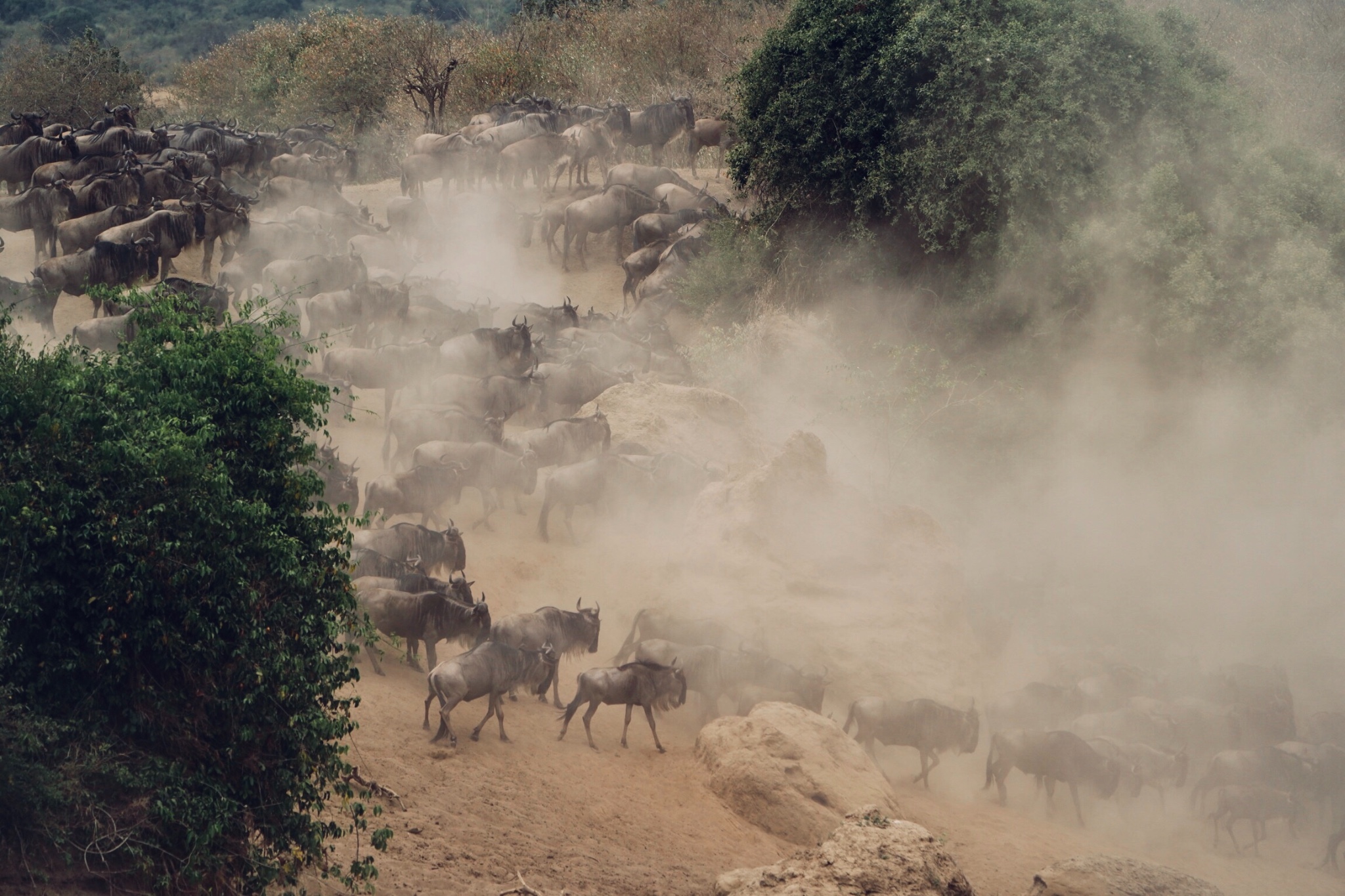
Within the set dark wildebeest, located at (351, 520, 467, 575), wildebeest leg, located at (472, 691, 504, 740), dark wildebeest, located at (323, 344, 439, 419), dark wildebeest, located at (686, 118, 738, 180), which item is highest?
dark wildebeest, located at (686, 118, 738, 180)

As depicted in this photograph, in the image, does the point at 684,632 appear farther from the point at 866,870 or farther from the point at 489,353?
the point at 489,353

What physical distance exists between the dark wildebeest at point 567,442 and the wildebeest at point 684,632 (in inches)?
157

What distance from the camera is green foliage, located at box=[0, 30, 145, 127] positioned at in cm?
3988

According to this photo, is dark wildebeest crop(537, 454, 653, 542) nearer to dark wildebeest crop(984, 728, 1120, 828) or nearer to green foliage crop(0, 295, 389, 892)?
dark wildebeest crop(984, 728, 1120, 828)

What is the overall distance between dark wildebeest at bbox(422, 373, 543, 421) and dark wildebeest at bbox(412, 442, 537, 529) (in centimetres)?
188

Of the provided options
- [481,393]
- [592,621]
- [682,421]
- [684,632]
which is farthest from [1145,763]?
[481,393]

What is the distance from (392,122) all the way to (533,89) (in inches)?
208

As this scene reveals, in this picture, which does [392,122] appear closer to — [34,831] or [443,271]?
[443,271]

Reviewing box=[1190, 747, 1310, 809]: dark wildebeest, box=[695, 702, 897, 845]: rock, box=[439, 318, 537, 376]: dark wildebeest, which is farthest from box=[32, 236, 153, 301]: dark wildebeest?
box=[1190, 747, 1310, 809]: dark wildebeest

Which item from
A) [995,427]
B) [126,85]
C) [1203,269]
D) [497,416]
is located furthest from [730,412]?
[126,85]

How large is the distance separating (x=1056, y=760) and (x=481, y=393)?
10.8m

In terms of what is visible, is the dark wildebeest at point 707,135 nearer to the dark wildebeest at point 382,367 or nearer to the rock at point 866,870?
the dark wildebeest at point 382,367

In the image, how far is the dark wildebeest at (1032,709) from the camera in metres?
14.5

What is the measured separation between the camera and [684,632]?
45.3 feet
